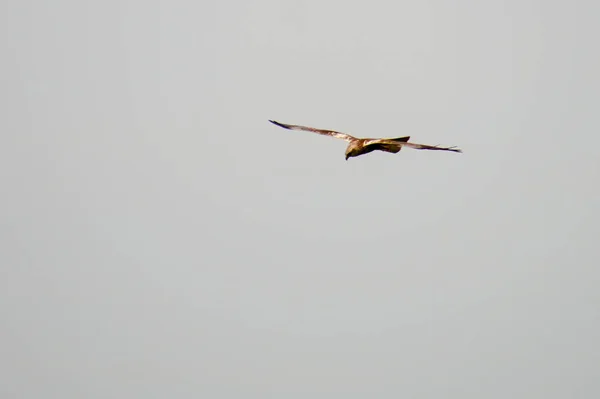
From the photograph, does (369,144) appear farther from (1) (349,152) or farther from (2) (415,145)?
(2) (415,145)

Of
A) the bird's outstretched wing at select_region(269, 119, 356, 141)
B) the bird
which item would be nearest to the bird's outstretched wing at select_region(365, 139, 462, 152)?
the bird

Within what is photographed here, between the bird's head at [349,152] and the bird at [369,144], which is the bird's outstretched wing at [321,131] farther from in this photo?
the bird's head at [349,152]

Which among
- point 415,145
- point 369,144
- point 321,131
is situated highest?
point 321,131

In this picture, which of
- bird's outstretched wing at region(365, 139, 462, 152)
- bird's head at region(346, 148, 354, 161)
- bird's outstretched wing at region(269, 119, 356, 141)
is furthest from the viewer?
bird's outstretched wing at region(269, 119, 356, 141)

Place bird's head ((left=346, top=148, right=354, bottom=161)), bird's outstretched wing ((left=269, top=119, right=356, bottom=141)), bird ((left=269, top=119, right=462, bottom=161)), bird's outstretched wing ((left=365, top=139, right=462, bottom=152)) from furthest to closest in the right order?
bird's outstretched wing ((left=269, top=119, right=356, bottom=141)), bird's head ((left=346, top=148, right=354, bottom=161)), bird ((left=269, top=119, right=462, bottom=161)), bird's outstretched wing ((left=365, top=139, right=462, bottom=152))

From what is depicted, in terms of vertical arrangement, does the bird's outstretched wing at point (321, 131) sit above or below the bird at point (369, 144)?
above

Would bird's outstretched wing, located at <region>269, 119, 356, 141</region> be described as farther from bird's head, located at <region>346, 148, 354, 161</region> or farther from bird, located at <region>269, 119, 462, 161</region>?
bird's head, located at <region>346, 148, 354, 161</region>

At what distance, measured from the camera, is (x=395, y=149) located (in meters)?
17.7

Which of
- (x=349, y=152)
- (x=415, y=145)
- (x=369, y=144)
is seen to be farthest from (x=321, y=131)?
(x=415, y=145)

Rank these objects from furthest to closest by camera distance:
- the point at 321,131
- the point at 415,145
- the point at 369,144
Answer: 1. the point at 321,131
2. the point at 369,144
3. the point at 415,145

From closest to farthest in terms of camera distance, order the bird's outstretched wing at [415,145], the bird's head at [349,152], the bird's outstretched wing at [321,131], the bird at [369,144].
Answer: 1. the bird's outstretched wing at [415,145]
2. the bird at [369,144]
3. the bird's head at [349,152]
4. the bird's outstretched wing at [321,131]

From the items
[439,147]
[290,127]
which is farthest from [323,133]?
[439,147]

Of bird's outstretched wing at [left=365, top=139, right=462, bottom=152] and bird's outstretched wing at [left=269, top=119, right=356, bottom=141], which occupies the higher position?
bird's outstretched wing at [left=269, top=119, right=356, bottom=141]

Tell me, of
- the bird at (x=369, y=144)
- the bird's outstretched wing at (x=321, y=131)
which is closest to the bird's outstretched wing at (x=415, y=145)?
the bird at (x=369, y=144)
